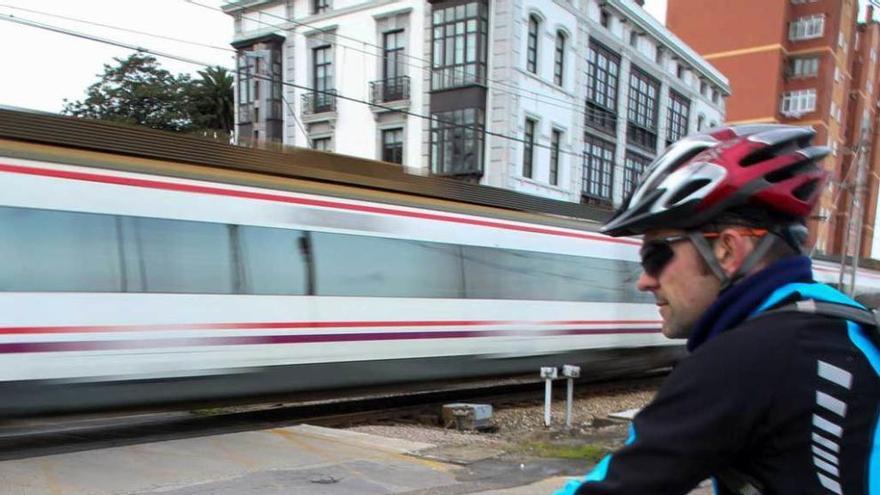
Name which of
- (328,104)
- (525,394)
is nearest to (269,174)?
(525,394)

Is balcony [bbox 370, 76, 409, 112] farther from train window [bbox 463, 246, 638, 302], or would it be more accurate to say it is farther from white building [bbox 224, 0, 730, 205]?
train window [bbox 463, 246, 638, 302]

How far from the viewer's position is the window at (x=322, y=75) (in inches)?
1081

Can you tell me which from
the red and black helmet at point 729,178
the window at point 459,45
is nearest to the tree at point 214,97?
the window at point 459,45

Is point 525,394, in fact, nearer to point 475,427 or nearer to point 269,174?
point 475,427

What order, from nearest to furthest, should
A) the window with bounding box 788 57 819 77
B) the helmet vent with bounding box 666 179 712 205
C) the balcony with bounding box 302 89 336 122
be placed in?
the helmet vent with bounding box 666 179 712 205 → the balcony with bounding box 302 89 336 122 → the window with bounding box 788 57 819 77

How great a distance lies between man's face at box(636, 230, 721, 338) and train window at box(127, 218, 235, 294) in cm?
673

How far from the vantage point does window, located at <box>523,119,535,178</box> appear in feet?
80.7

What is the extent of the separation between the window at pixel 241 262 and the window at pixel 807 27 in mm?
50323

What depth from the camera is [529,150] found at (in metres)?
24.8

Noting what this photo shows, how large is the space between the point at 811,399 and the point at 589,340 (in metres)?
11.4

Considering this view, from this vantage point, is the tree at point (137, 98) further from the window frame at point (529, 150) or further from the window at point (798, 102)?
the window at point (798, 102)

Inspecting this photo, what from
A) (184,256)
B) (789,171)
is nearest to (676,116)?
(184,256)

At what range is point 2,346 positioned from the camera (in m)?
6.16

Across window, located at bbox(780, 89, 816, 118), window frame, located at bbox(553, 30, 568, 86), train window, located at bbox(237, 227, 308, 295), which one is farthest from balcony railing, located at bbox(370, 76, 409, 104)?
window, located at bbox(780, 89, 816, 118)
